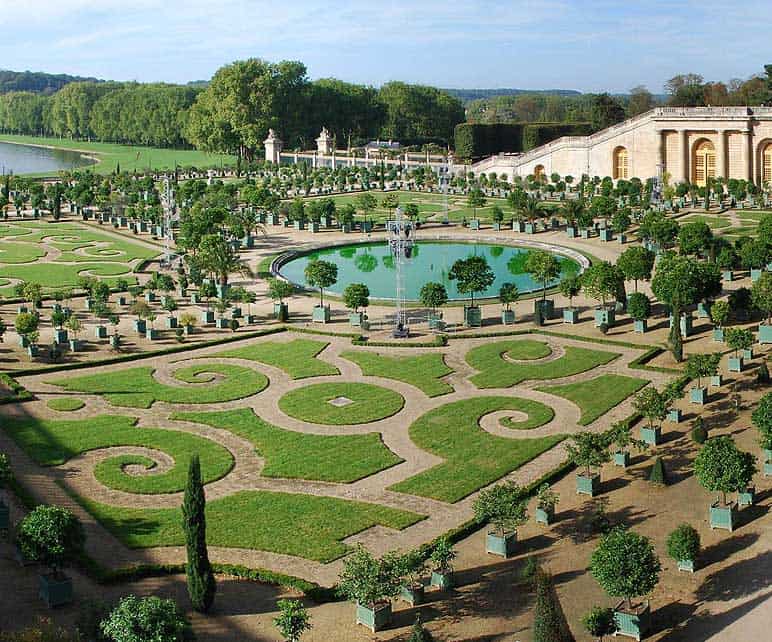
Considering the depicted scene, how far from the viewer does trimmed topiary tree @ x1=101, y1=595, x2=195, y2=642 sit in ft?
66.2

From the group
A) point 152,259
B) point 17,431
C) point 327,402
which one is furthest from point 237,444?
point 152,259

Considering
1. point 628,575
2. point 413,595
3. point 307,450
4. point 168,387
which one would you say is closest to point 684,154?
point 168,387

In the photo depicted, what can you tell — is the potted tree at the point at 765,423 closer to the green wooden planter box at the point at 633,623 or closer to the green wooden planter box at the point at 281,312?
the green wooden planter box at the point at 633,623

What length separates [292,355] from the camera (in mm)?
44219

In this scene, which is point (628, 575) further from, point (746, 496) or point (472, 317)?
point (472, 317)

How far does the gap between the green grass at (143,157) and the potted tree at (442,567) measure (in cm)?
11402

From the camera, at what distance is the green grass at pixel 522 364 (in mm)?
40781

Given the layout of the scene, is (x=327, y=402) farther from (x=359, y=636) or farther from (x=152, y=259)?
(x=152, y=259)

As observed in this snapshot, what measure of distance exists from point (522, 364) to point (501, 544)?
1664 cm

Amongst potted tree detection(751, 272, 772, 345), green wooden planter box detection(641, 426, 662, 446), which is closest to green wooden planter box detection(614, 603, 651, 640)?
green wooden planter box detection(641, 426, 662, 446)

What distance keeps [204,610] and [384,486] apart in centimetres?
825

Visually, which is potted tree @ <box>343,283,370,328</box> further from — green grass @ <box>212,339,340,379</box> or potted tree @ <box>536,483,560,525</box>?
potted tree @ <box>536,483,560,525</box>

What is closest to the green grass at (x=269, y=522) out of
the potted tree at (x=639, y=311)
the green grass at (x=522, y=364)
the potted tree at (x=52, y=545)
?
the potted tree at (x=52, y=545)

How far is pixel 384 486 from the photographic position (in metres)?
30.8
